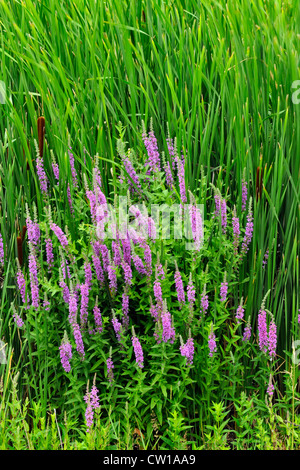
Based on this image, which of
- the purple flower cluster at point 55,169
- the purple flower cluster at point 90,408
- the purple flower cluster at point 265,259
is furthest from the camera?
the purple flower cluster at point 55,169

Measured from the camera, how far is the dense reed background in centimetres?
276

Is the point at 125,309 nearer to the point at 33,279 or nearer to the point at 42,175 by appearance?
the point at 33,279

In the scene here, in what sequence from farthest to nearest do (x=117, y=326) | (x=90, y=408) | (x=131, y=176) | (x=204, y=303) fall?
(x=131, y=176), (x=204, y=303), (x=117, y=326), (x=90, y=408)

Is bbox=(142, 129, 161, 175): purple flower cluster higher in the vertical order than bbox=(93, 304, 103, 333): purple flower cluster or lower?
higher

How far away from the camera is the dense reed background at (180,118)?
9.05 feet

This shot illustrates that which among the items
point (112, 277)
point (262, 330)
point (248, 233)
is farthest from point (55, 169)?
point (262, 330)

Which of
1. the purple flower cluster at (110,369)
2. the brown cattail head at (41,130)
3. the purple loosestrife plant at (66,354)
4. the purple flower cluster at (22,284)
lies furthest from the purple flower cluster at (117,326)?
the brown cattail head at (41,130)

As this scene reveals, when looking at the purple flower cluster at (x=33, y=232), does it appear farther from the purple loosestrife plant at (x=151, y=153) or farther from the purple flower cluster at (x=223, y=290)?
the purple flower cluster at (x=223, y=290)

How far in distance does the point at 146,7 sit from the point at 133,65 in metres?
0.64

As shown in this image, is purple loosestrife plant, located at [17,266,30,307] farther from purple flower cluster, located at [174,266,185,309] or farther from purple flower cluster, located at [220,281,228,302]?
purple flower cluster, located at [220,281,228,302]

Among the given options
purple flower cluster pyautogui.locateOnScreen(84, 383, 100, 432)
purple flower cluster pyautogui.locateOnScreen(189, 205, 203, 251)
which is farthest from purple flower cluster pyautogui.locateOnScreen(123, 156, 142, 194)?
purple flower cluster pyautogui.locateOnScreen(84, 383, 100, 432)

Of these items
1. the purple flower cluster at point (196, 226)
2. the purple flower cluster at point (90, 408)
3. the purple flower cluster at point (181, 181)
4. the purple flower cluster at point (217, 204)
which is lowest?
the purple flower cluster at point (90, 408)

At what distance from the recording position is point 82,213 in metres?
2.74

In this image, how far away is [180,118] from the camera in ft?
9.14
